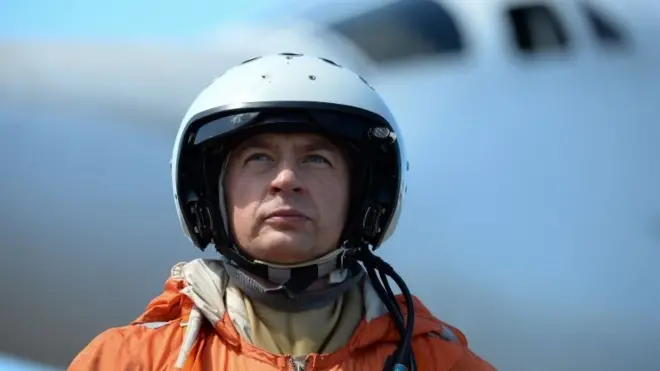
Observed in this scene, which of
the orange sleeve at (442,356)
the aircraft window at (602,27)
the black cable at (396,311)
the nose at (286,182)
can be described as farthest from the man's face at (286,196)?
the aircraft window at (602,27)

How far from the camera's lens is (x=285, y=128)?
6.33 ft

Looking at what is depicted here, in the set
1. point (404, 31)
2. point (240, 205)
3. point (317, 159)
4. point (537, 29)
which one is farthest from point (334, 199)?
point (537, 29)

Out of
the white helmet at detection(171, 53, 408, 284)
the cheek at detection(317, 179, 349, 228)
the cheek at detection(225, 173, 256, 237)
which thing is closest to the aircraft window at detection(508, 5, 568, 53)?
the white helmet at detection(171, 53, 408, 284)

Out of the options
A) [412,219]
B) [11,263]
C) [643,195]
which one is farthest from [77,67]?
[643,195]

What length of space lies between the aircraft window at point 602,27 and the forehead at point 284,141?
298 centimetres

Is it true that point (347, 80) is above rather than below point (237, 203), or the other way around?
above

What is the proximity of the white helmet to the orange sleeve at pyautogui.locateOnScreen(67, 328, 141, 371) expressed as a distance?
308 mm

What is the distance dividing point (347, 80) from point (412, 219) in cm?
139

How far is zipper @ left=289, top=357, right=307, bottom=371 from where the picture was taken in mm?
1811

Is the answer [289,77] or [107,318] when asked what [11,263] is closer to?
[107,318]

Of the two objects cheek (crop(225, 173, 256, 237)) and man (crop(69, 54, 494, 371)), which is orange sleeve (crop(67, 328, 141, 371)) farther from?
cheek (crop(225, 173, 256, 237))

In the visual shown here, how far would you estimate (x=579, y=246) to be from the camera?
11.9ft

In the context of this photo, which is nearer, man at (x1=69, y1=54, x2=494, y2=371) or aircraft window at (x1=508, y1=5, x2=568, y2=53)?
man at (x1=69, y1=54, x2=494, y2=371)

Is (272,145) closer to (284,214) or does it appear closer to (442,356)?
(284,214)
